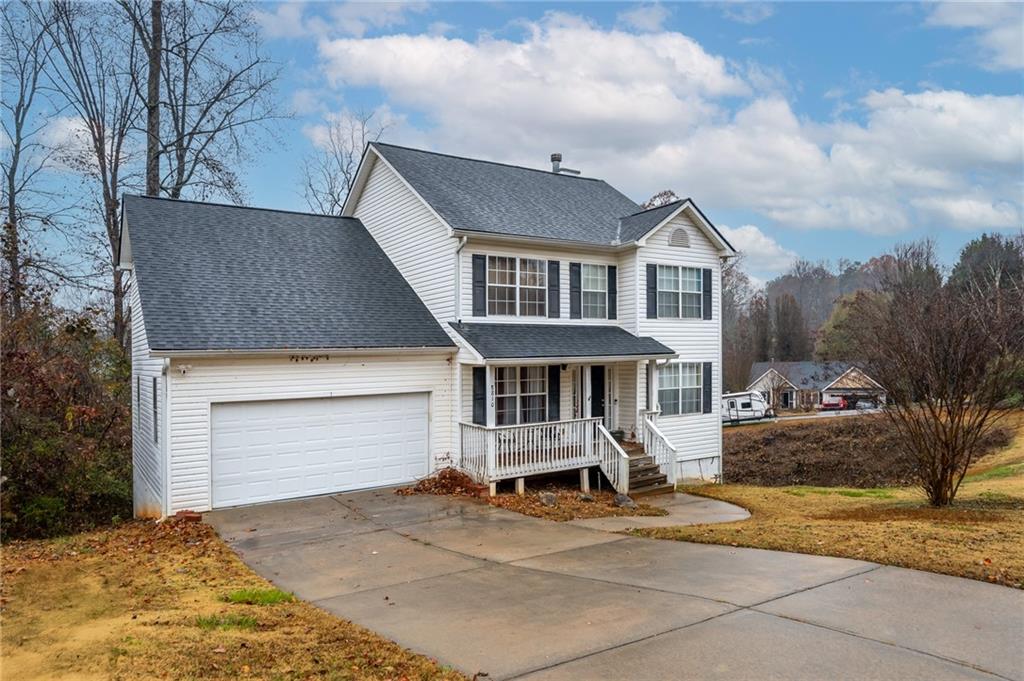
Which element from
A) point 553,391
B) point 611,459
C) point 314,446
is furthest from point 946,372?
point 314,446

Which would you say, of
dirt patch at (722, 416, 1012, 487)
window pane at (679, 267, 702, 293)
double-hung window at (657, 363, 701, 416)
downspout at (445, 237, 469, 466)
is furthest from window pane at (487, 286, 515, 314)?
dirt patch at (722, 416, 1012, 487)

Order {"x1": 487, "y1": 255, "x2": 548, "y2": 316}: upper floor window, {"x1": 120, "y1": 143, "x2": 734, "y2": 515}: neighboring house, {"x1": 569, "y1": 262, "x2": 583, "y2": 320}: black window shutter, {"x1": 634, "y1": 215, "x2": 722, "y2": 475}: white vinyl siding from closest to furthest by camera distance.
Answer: {"x1": 120, "y1": 143, "x2": 734, "y2": 515}: neighboring house, {"x1": 487, "y1": 255, "x2": 548, "y2": 316}: upper floor window, {"x1": 569, "y1": 262, "x2": 583, "y2": 320}: black window shutter, {"x1": 634, "y1": 215, "x2": 722, "y2": 475}: white vinyl siding

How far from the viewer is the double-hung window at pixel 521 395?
611 inches

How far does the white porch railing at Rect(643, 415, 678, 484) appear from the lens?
15473mm

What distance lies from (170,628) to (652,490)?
11.3 m

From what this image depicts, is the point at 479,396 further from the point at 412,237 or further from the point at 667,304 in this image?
the point at 667,304

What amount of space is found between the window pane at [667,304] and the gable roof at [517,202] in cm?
192

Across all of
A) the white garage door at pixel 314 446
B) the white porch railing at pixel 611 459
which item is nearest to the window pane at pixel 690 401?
the white porch railing at pixel 611 459

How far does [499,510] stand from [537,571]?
4.35m

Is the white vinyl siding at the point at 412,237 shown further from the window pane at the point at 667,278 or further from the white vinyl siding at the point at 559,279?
the window pane at the point at 667,278

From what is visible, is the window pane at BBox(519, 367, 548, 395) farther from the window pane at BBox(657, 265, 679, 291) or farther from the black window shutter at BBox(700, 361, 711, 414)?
the black window shutter at BBox(700, 361, 711, 414)

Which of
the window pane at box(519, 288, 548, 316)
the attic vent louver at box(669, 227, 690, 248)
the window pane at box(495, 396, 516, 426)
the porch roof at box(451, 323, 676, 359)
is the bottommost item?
the window pane at box(495, 396, 516, 426)

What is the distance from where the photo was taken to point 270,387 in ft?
40.4

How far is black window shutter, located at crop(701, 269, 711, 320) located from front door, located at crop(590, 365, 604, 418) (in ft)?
12.5
